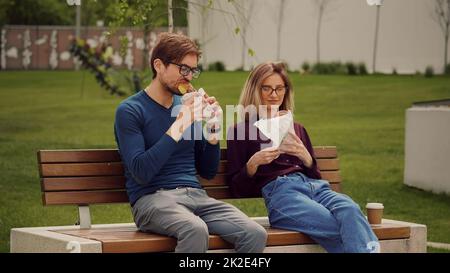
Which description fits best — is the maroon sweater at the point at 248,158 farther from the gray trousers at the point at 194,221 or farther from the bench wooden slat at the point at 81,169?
the bench wooden slat at the point at 81,169

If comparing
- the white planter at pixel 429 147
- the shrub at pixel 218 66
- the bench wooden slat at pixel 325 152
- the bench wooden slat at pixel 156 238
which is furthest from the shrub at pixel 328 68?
the bench wooden slat at pixel 156 238

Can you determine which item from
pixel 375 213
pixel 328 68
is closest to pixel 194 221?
pixel 375 213

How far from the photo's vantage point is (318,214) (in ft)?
20.4

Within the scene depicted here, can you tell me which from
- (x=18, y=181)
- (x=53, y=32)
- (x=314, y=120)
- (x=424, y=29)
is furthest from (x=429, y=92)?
(x=53, y=32)

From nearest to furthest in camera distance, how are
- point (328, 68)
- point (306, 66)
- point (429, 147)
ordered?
1. point (429, 147)
2. point (328, 68)
3. point (306, 66)

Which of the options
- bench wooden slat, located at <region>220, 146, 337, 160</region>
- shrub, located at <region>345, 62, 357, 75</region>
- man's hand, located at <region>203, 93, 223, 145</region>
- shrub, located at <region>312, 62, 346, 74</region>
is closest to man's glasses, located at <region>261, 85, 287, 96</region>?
man's hand, located at <region>203, 93, 223, 145</region>

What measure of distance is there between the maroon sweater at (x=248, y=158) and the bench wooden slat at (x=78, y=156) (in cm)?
69

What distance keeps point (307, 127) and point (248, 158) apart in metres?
13.8

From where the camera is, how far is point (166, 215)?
583 cm

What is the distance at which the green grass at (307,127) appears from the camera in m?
10.9

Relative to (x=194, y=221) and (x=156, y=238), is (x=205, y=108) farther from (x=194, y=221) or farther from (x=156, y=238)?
(x=156, y=238)

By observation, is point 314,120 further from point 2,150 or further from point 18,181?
point 18,181

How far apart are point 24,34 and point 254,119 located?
43.7 m

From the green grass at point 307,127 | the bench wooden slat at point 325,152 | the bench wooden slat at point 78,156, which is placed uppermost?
the bench wooden slat at point 78,156
